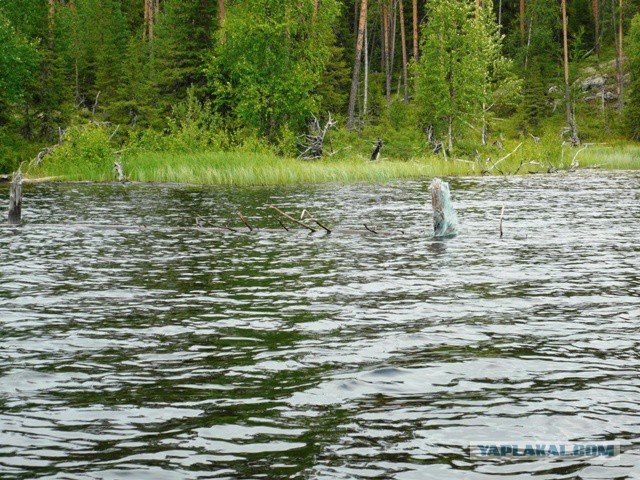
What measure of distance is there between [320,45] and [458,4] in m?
8.76

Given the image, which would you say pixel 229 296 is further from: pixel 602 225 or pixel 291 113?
pixel 291 113

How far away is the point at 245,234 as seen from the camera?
20406 millimetres

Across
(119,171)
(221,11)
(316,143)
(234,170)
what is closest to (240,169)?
(234,170)

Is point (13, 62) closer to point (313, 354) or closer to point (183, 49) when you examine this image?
point (183, 49)

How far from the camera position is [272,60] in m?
48.6

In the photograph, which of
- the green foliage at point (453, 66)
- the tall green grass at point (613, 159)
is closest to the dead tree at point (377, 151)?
the green foliage at point (453, 66)

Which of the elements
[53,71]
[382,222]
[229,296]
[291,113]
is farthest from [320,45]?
[229,296]

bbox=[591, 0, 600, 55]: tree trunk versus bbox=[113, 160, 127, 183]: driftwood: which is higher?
bbox=[591, 0, 600, 55]: tree trunk

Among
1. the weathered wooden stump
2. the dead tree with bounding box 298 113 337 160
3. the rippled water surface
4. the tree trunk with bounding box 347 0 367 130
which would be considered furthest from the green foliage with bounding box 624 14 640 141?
the weathered wooden stump

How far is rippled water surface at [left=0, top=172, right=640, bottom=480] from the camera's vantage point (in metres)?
5.89

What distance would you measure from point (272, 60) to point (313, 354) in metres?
41.7

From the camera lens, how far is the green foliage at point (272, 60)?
1881 inches

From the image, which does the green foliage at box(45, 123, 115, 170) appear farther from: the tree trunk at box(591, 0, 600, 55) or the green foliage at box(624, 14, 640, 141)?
the tree trunk at box(591, 0, 600, 55)

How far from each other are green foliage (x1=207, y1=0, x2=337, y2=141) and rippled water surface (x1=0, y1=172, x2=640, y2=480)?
30086mm
